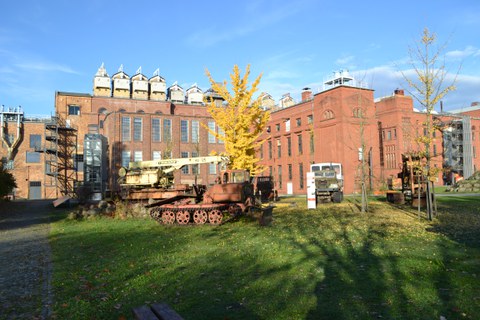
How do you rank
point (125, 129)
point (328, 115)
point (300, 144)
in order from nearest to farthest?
point (328, 115), point (300, 144), point (125, 129)

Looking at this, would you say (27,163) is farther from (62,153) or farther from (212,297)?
(212,297)

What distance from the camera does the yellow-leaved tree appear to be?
24953 mm

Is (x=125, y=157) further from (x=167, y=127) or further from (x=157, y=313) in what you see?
(x=157, y=313)

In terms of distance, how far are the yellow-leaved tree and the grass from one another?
39.2 feet

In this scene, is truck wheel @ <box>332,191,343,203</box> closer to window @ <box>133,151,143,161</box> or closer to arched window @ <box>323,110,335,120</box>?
arched window @ <box>323,110,335,120</box>

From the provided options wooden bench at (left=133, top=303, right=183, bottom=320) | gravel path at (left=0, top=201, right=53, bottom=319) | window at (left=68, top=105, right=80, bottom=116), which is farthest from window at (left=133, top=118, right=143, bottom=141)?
wooden bench at (left=133, top=303, right=183, bottom=320)

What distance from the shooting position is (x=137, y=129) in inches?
2210

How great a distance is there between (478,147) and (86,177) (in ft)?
227

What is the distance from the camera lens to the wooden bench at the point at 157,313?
4.07 m

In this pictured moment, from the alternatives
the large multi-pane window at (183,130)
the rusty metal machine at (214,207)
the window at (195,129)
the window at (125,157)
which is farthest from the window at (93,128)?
the rusty metal machine at (214,207)

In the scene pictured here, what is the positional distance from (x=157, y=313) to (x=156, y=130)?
180ft

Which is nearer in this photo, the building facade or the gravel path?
the gravel path

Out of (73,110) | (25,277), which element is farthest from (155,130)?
(25,277)

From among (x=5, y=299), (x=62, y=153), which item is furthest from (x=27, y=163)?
(x=5, y=299)
